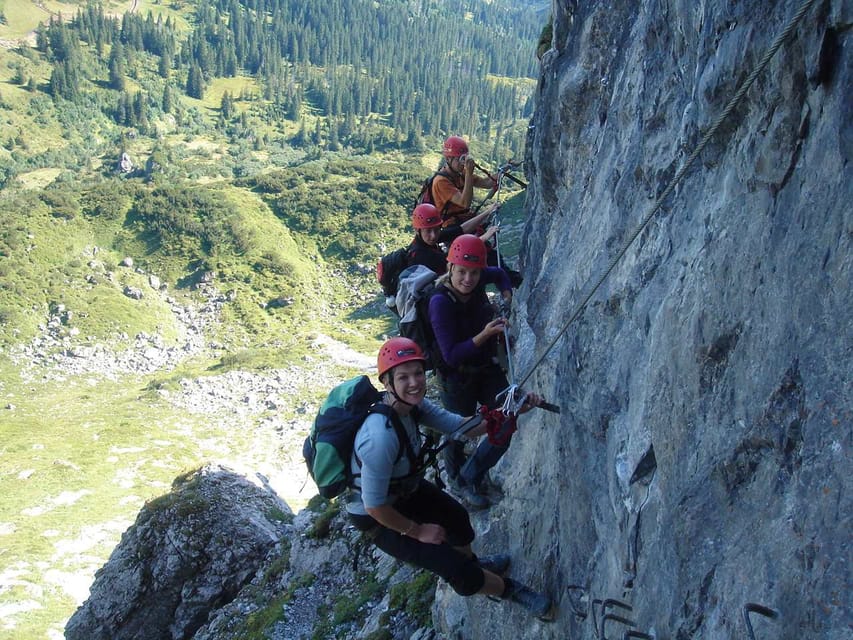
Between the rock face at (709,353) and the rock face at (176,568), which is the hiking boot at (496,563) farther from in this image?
the rock face at (176,568)

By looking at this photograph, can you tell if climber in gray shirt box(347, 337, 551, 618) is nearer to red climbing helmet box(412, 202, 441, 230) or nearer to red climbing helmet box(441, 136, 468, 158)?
red climbing helmet box(412, 202, 441, 230)

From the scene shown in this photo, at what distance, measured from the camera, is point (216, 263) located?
216ft

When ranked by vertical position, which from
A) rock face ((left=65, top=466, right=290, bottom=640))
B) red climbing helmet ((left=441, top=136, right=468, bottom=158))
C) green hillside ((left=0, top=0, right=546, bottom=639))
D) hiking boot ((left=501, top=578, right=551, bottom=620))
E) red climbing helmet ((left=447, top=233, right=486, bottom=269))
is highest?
red climbing helmet ((left=441, top=136, right=468, bottom=158))

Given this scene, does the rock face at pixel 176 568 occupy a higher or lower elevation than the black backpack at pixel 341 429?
lower

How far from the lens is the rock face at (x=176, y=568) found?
16.8 meters

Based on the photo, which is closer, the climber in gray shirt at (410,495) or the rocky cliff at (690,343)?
the rocky cliff at (690,343)

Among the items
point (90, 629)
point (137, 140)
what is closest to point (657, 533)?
point (90, 629)

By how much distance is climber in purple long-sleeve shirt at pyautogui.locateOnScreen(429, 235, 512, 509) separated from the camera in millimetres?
7008

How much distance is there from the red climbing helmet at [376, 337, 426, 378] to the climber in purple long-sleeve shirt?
113 cm

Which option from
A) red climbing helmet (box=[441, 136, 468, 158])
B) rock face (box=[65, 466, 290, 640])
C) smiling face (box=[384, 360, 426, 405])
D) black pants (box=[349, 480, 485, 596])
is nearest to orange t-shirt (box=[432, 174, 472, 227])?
red climbing helmet (box=[441, 136, 468, 158])

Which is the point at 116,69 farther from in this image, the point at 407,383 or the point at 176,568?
the point at 407,383

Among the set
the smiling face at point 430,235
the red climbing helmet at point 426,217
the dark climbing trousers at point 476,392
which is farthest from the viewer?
the smiling face at point 430,235

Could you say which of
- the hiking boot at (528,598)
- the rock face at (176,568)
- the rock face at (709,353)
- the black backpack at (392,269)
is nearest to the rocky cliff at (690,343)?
the rock face at (709,353)

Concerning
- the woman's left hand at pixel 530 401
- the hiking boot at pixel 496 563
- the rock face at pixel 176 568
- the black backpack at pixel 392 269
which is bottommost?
the rock face at pixel 176 568
